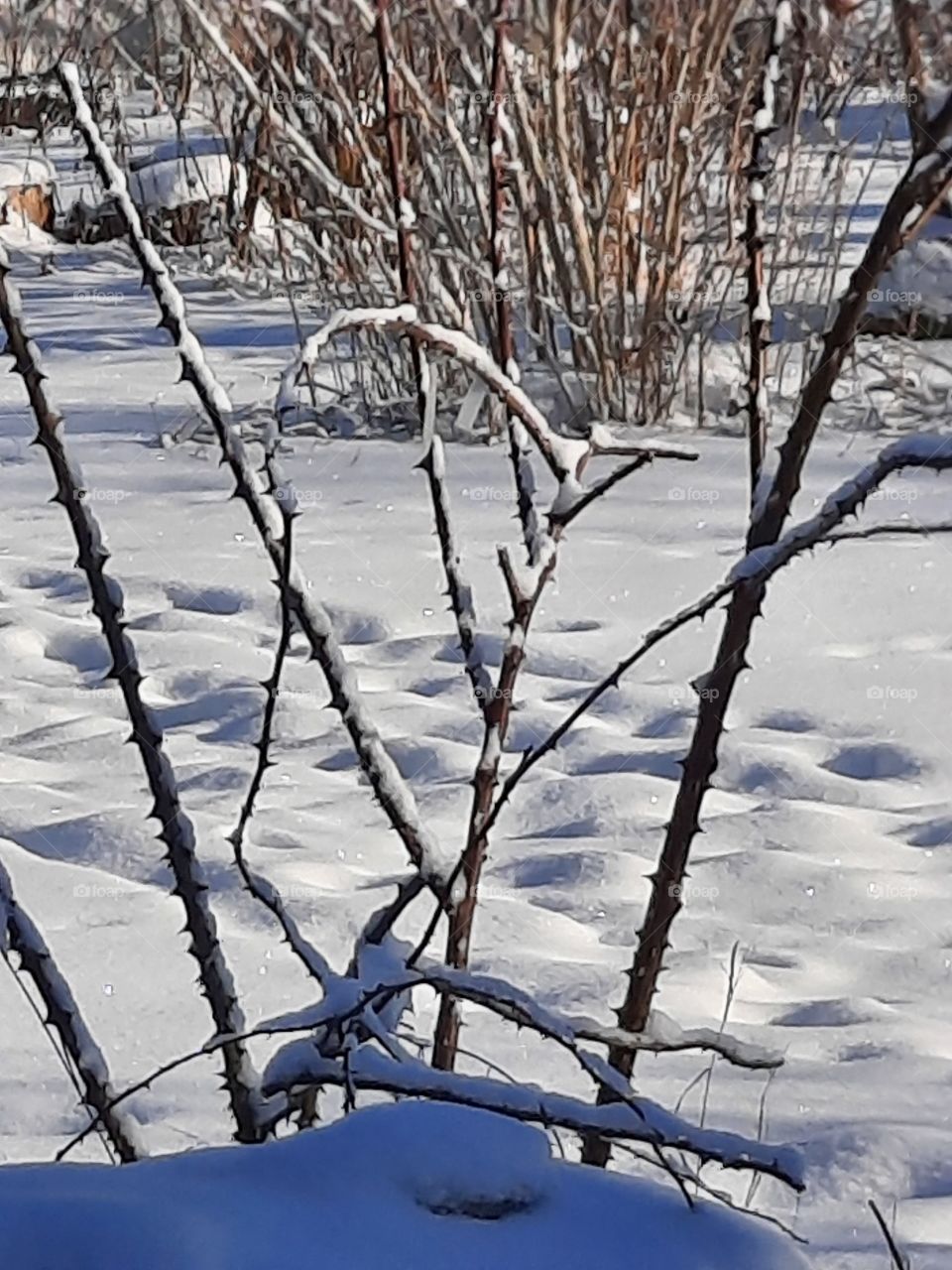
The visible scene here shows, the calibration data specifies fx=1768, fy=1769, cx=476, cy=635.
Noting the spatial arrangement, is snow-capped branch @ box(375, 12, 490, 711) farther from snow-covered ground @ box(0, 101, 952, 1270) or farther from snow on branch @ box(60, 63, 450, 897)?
snow-covered ground @ box(0, 101, 952, 1270)

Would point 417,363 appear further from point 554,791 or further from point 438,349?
point 554,791

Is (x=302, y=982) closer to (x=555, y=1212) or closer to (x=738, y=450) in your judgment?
(x=555, y=1212)

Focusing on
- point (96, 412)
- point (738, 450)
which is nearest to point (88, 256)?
point (96, 412)

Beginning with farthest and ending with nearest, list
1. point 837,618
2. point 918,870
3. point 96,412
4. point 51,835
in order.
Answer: point 96,412 → point 837,618 → point 51,835 → point 918,870

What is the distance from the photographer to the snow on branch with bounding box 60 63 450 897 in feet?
3.68

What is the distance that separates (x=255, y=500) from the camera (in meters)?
1.18

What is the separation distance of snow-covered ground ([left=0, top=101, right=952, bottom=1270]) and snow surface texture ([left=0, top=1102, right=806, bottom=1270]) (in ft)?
0.07

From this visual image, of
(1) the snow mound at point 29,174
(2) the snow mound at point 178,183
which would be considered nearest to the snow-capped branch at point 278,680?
(2) the snow mound at point 178,183

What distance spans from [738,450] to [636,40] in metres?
0.99

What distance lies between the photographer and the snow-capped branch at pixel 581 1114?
0.74m

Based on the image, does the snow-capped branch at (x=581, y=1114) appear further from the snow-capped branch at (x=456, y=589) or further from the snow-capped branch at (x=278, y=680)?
the snow-capped branch at (x=456, y=589)

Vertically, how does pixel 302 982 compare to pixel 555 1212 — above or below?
below

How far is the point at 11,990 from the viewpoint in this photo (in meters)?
1.80

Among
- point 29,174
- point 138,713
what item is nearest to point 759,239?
point 138,713
